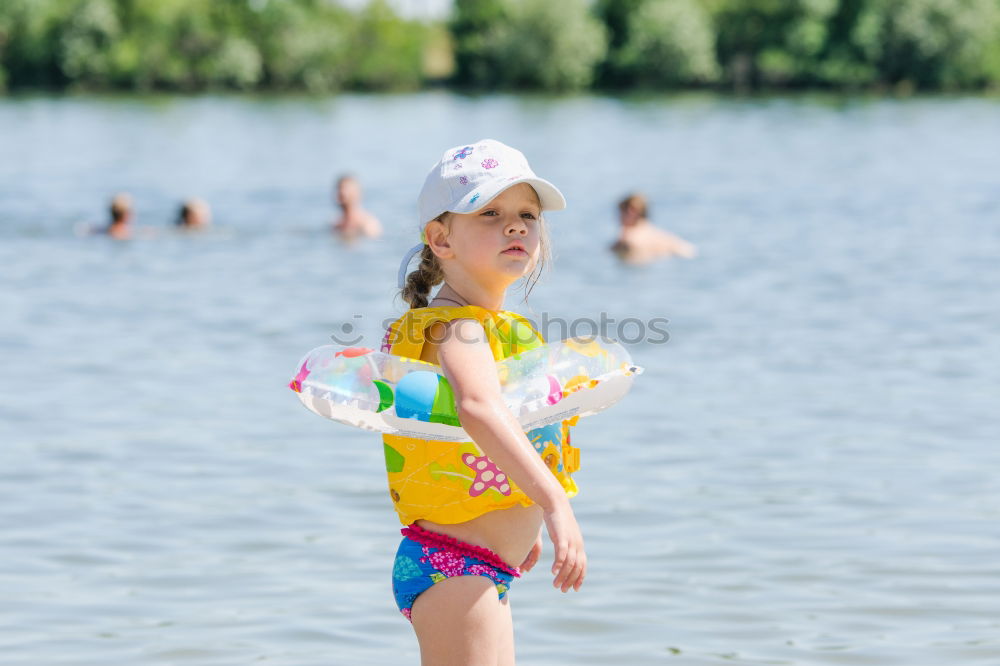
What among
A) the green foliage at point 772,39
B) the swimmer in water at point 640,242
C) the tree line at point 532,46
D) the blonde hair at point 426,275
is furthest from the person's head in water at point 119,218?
the green foliage at point 772,39

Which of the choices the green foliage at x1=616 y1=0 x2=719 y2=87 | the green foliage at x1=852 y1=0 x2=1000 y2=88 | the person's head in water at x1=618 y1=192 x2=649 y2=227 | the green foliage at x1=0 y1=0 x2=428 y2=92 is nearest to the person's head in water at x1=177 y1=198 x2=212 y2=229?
the person's head in water at x1=618 y1=192 x2=649 y2=227

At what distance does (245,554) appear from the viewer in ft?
18.6

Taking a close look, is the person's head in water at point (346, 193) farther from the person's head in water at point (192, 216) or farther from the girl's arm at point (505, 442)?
the girl's arm at point (505, 442)

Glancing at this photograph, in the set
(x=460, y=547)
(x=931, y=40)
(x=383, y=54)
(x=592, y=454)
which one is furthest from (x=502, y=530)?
(x=383, y=54)

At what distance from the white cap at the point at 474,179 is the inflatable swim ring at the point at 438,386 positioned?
13.4 inches

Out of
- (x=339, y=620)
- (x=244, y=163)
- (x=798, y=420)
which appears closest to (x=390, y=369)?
(x=339, y=620)

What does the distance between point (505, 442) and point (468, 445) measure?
240 mm

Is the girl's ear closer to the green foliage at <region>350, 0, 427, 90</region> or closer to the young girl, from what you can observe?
the young girl

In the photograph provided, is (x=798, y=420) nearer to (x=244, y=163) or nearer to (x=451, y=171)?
(x=451, y=171)

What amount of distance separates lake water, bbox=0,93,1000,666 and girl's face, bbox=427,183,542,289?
18 cm

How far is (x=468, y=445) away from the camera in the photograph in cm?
314

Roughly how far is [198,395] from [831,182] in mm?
17646

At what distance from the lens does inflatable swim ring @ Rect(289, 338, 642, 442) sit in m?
3.07

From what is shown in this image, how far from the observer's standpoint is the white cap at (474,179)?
306 centimetres
